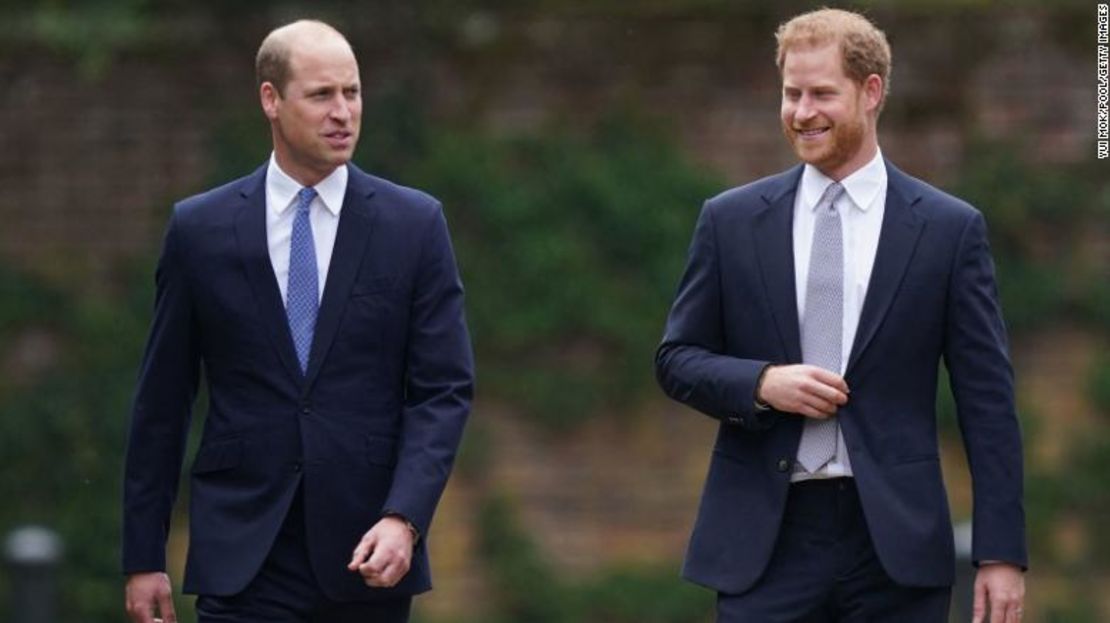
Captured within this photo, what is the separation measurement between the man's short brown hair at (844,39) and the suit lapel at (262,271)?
4.34 feet

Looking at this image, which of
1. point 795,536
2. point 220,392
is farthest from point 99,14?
point 795,536

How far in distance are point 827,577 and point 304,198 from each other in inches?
61.5

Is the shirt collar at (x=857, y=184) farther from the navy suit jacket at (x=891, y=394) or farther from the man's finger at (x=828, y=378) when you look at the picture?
the man's finger at (x=828, y=378)

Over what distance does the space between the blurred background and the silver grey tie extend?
4.40 m

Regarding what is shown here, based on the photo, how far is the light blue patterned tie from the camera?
5.96 meters

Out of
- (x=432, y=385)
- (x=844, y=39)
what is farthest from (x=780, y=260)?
(x=432, y=385)

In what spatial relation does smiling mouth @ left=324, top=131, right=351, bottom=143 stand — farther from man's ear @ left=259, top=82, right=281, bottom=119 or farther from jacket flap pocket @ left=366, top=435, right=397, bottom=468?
jacket flap pocket @ left=366, top=435, right=397, bottom=468

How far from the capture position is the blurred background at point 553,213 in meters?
10.2

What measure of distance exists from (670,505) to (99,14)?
122 inches

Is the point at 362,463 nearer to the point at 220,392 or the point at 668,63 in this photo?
the point at 220,392

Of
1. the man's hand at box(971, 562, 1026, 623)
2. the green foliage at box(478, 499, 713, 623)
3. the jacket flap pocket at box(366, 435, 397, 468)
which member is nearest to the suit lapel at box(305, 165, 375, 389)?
the jacket flap pocket at box(366, 435, 397, 468)

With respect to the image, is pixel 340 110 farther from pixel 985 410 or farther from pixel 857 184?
pixel 985 410

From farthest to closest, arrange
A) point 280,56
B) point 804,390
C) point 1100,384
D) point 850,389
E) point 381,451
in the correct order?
point 1100,384, point 280,56, point 381,451, point 850,389, point 804,390

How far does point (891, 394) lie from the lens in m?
5.75
